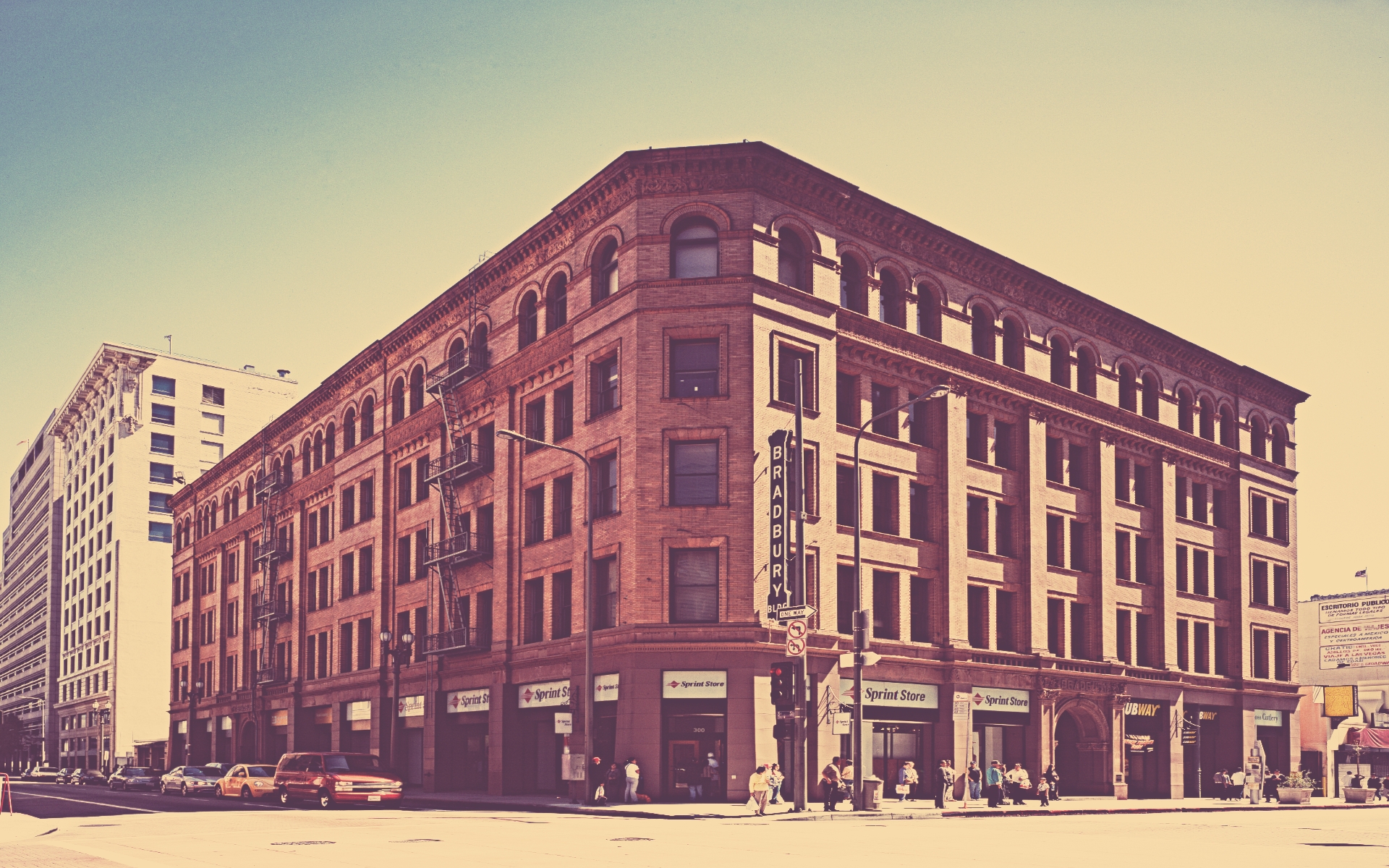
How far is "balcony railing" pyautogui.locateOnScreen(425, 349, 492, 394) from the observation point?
50531mm

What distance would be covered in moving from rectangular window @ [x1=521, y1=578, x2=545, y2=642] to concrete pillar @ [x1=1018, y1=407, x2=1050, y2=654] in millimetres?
16535

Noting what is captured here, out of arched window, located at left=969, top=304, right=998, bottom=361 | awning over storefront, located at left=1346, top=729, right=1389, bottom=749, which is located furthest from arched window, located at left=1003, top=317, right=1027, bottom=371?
awning over storefront, located at left=1346, top=729, right=1389, bottom=749

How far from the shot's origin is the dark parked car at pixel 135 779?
223 ft

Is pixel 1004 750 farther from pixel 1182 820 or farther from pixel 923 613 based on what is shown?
pixel 1182 820

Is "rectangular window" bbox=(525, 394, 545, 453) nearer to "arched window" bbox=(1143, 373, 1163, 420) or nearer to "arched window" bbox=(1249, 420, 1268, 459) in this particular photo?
"arched window" bbox=(1143, 373, 1163, 420)

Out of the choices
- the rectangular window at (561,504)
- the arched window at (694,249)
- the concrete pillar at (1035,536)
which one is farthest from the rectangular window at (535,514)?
the concrete pillar at (1035,536)

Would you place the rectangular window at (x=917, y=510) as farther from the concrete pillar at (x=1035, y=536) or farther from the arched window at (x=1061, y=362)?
the arched window at (x=1061, y=362)

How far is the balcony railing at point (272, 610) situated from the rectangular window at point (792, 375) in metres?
37.6

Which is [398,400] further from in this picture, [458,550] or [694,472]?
[694,472]

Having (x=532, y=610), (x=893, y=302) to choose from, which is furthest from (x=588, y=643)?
(x=893, y=302)

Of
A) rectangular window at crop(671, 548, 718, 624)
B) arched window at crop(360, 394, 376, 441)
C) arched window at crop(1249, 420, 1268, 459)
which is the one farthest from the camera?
arched window at crop(1249, 420, 1268, 459)

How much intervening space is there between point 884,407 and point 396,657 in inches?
772

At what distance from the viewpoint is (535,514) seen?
4734 cm

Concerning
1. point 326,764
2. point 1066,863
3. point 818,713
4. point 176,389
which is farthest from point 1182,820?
point 176,389
